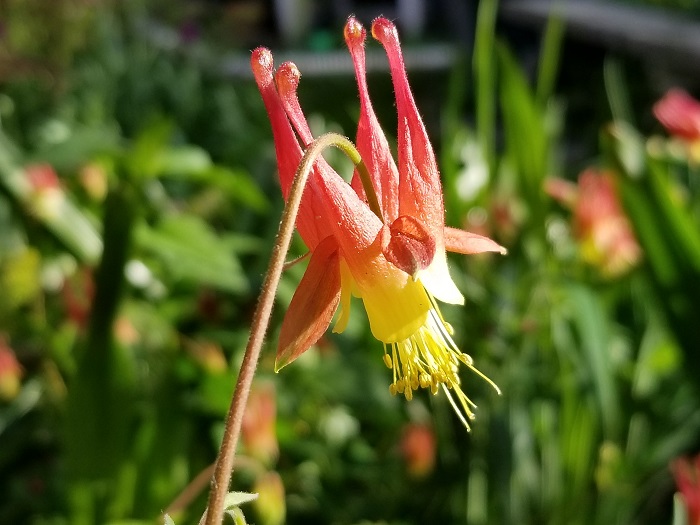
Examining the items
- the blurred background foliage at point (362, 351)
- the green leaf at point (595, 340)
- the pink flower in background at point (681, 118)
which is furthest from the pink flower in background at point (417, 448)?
the pink flower in background at point (681, 118)

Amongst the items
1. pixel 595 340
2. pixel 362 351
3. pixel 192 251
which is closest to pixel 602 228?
pixel 595 340

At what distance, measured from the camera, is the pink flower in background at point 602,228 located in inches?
41.5

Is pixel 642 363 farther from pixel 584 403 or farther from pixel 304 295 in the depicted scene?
pixel 304 295

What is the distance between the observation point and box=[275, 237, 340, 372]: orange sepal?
0.32 meters

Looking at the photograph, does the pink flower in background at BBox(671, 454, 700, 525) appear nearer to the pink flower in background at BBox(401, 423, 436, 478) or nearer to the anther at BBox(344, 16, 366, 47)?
the pink flower in background at BBox(401, 423, 436, 478)

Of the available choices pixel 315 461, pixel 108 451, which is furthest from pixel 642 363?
pixel 108 451

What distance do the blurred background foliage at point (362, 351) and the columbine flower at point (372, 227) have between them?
465 millimetres

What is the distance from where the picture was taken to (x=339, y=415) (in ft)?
3.31

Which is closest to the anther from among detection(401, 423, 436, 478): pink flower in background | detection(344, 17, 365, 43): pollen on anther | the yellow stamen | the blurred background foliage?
detection(344, 17, 365, 43): pollen on anther

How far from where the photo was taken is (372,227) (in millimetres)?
337

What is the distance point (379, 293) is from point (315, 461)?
2.28 ft

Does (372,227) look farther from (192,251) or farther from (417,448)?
(417,448)

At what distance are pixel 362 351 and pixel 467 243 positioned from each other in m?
0.70

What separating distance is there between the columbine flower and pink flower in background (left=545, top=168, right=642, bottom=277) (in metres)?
0.74
